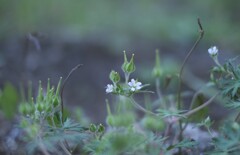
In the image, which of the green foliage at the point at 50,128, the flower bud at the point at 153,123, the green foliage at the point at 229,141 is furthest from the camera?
the flower bud at the point at 153,123

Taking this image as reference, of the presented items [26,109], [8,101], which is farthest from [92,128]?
[8,101]

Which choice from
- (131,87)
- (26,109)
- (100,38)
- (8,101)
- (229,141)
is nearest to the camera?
(229,141)

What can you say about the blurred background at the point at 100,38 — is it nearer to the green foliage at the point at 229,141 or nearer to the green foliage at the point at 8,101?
the green foliage at the point at 8,101

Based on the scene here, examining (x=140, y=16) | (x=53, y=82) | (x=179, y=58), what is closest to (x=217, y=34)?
(x=179, y=58)

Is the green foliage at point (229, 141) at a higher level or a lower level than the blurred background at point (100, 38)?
lower

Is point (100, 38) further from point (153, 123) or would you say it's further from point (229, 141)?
point (229, 141)

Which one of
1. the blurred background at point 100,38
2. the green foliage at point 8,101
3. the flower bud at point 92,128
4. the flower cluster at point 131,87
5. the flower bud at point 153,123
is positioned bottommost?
the flower bud at point 92,128

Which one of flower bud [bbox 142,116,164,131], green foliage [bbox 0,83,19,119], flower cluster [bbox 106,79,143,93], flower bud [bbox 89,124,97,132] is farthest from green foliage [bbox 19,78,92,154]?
green foliage [bbox 0,83,19,119]

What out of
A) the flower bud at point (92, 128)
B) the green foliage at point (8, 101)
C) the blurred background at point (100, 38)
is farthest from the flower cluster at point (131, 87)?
the blurred background at point (100, 38)

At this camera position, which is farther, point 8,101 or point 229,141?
point 8,101
